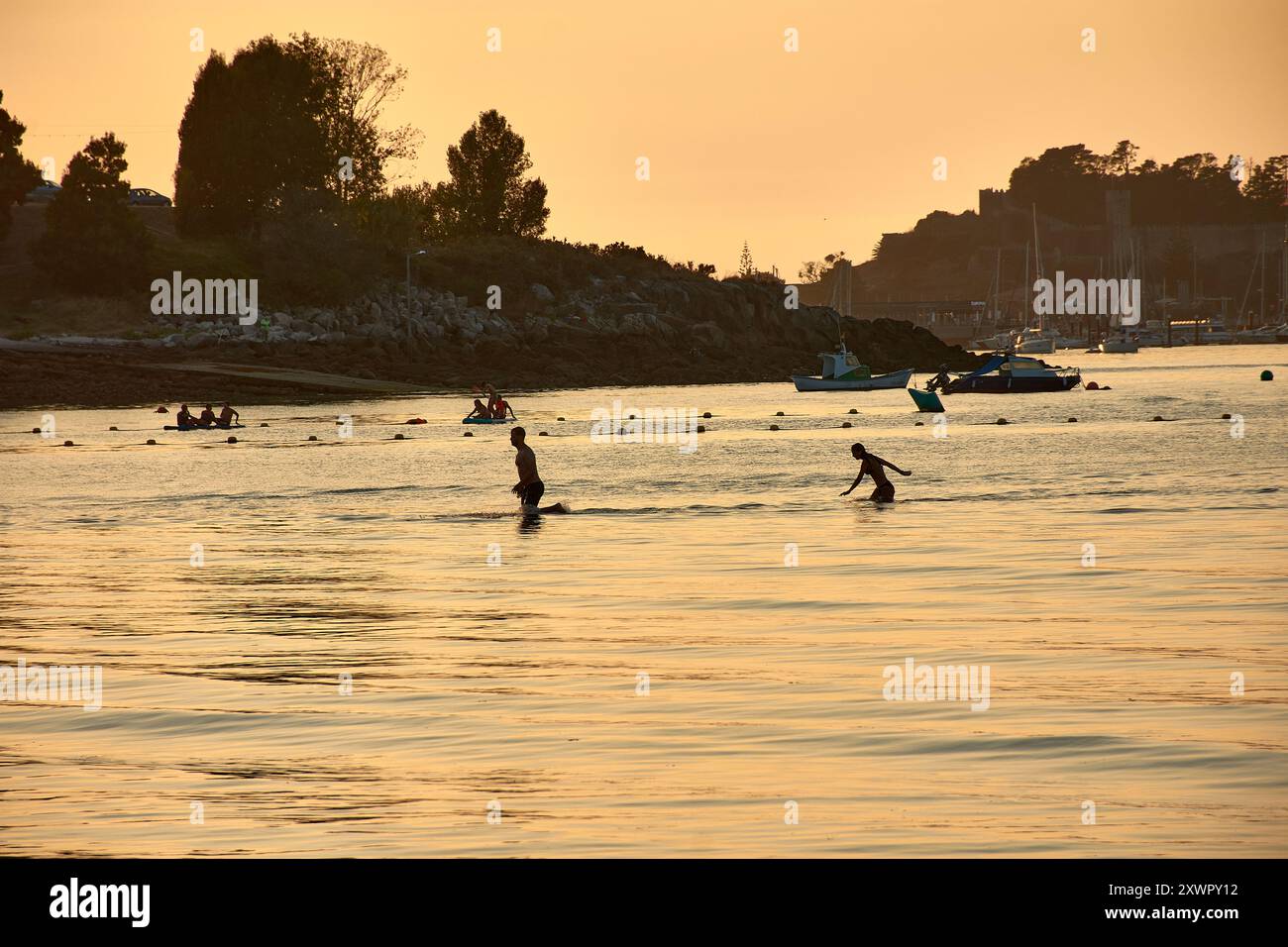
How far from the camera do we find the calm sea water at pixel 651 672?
436 inches

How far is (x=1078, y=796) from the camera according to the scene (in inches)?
452

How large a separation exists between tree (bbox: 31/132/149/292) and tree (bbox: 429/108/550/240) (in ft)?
167

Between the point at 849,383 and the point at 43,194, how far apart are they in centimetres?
7901

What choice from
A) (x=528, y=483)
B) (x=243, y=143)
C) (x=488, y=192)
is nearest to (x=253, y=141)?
(x=243, y=143)

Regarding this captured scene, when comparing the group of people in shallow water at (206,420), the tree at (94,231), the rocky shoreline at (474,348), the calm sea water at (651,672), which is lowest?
the calm sea water at (651,672)

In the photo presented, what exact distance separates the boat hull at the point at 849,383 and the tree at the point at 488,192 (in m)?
56.2

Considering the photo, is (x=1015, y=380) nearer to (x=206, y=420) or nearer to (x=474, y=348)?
(x=474, y=348)

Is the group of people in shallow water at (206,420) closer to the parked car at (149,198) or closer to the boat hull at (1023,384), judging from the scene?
the boat hull at (1023,384)

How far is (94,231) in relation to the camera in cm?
11744

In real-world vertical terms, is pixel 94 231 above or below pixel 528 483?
above

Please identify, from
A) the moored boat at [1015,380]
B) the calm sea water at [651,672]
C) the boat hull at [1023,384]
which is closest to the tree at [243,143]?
the moored boat at [1015,380]
